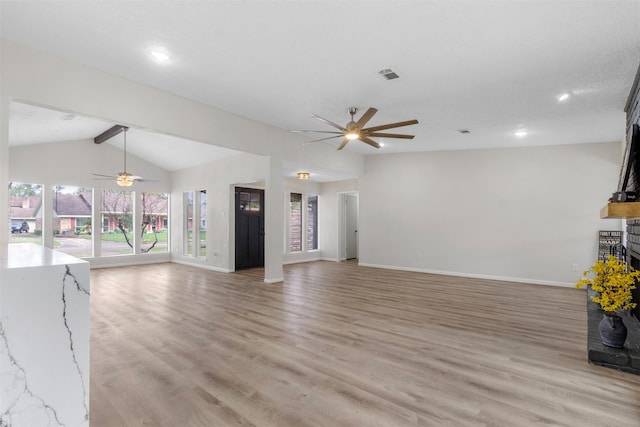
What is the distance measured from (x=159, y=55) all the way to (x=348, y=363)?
359 centimetres

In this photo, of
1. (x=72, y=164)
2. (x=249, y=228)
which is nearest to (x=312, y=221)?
(x=249, y=228)

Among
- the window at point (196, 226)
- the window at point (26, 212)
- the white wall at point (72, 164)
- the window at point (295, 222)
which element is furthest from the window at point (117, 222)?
the window at point (295, 222)

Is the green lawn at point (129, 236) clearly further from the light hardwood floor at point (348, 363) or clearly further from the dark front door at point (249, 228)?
the light hardwood floor at point (348, 363)

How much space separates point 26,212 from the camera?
25.9 feet

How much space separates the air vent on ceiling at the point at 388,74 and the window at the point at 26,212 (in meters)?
8.56

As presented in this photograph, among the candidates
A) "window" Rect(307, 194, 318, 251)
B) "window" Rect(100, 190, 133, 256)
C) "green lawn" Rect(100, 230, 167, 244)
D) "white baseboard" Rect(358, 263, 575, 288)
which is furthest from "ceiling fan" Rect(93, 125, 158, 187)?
"white baseboard" Rect(358, 263, 575, 288)

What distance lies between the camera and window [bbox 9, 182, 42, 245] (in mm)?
7800

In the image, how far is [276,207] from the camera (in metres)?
6.46

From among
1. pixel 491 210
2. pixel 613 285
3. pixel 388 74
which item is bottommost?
pixel 613 285

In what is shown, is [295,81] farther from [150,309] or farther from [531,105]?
[150,309]

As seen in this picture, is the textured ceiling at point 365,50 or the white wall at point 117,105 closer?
the textured ceiling at point 365,50

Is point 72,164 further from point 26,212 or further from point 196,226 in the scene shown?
point 196,226

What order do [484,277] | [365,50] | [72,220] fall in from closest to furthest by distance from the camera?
[365,50] < [484,277] < [72,220]

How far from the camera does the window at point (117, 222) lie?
903cm
